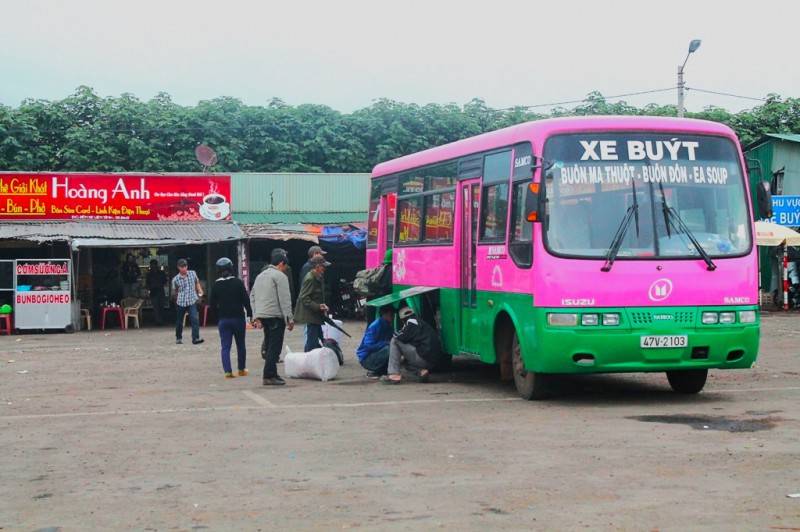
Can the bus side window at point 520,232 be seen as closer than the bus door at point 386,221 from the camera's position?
Yes

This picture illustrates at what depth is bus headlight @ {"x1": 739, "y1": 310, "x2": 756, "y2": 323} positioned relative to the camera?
12453 millimetres

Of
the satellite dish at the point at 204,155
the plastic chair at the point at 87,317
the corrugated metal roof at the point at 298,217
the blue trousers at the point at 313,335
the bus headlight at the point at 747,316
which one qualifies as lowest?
the plastic chair at the point at 87,317

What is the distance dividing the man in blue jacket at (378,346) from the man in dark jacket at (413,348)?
404 mm

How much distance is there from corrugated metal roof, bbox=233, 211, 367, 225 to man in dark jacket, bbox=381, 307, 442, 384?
728 inches

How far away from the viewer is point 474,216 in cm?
1431

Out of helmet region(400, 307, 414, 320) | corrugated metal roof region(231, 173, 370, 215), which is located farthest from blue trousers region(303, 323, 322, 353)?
corrugated metal roof region(231, 173, 370, 215)

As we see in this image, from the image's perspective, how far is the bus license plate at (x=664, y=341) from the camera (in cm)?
1212

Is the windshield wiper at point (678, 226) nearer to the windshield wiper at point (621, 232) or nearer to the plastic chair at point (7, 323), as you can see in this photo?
the windshield wiper at point (621, 232)

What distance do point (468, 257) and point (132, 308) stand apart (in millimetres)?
18156

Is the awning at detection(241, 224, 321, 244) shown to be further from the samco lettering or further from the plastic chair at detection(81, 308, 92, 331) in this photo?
the samco lettering

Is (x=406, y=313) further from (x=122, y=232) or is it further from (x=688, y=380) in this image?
(x=122, y=232)

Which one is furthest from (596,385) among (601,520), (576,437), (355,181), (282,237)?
(355,181)

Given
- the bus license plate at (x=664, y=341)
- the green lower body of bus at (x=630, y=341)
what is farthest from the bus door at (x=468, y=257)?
the bus license plate at (x=664, y=341)

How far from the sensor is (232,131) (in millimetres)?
45781
